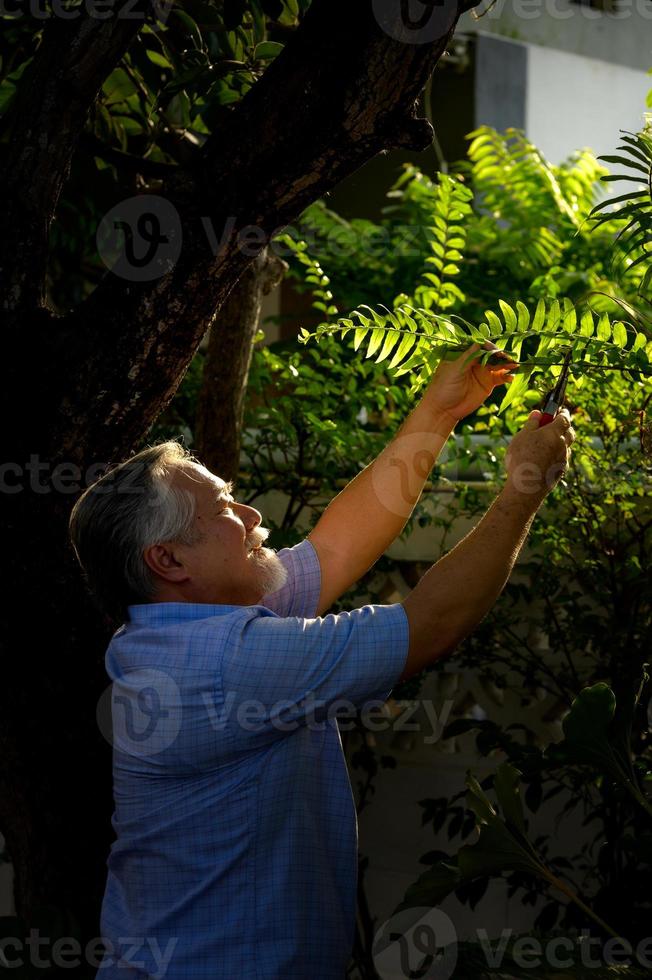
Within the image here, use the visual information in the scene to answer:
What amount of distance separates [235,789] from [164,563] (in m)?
0.37

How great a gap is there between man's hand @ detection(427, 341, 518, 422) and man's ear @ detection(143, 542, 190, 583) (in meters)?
0.57

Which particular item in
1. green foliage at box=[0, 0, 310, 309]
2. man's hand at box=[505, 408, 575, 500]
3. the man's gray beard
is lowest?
the man's gray beard

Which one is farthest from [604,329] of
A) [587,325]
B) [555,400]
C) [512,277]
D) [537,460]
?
[512,277]

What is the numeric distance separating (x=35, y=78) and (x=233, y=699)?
1226 mm

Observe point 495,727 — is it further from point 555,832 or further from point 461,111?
point 461,111

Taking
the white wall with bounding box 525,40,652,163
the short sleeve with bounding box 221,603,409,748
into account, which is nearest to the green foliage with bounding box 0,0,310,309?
the short sleeve with bounding box 221,603,409,748

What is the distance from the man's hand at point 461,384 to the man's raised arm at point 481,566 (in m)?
0.27

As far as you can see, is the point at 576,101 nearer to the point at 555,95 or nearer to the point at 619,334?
the point at 555,95

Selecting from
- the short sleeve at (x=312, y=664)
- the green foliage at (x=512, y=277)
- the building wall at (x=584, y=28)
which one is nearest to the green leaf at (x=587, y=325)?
the green foliage at (x=512, y=277)

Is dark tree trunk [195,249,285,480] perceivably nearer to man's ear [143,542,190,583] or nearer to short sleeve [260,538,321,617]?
short sleeve [260,538,321,617]

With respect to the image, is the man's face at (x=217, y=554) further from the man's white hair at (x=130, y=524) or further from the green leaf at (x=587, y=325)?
the green leaf at (x=587, y=325)

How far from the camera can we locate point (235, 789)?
66.5 inches

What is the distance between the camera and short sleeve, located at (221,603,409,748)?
1.57 m

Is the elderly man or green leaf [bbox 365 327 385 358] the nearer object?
the elderly man
